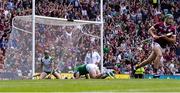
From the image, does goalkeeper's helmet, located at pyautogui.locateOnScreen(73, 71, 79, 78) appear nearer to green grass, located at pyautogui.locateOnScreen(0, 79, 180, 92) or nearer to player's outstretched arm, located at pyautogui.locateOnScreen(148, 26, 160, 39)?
player's outstretched arm, located at pyautogui.locateOnScreen(148, 26, 160, 39)

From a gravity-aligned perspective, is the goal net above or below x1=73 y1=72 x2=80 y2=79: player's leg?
above

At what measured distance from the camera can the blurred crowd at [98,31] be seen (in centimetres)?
2572

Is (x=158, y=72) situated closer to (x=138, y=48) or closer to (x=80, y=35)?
(x=138, y=48)

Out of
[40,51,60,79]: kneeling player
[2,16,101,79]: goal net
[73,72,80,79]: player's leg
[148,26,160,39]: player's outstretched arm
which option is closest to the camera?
[148,26,160,39]: player's outstretched arm

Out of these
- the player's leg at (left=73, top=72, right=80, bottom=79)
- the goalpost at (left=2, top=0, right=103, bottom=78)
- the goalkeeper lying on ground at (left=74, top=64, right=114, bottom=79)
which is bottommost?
the player's leg at (left=73, top=72, right=80, bottom=79)

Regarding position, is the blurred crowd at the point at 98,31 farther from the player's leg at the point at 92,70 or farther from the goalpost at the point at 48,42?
the player's leg at the point at 92,70

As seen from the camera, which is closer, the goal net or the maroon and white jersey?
the maroon and white jersey

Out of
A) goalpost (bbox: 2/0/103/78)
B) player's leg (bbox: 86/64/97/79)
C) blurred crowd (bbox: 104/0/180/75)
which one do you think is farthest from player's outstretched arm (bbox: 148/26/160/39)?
blurred crowd (bbox: 104/0/180/75)

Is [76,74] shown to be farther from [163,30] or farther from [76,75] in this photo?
[163,30]

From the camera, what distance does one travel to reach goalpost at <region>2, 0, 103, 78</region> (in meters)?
24.7

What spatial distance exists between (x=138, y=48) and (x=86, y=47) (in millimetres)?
7888

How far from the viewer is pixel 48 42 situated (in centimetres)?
2552

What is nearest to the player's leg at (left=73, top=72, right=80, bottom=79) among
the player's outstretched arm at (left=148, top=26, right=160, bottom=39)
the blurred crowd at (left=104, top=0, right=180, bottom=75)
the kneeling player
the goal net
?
the kneeling player

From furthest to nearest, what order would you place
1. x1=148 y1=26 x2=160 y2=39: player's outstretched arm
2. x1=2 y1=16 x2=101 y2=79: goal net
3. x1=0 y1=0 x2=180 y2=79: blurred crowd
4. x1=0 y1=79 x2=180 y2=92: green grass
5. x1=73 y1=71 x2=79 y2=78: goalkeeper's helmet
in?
x1=0 y1=0 x2=180 y2=79: blurred crowd, x1=2 y1=16 x2=101 y2=79: goal net, x1=73 y1=71 x2=79 y2=78: goalkeeper's helmet, x1=148 y1=26 x2=160 y2=39: player's outstretched arm, x1=0 y1=79 x2=180 y2=92: green grass
